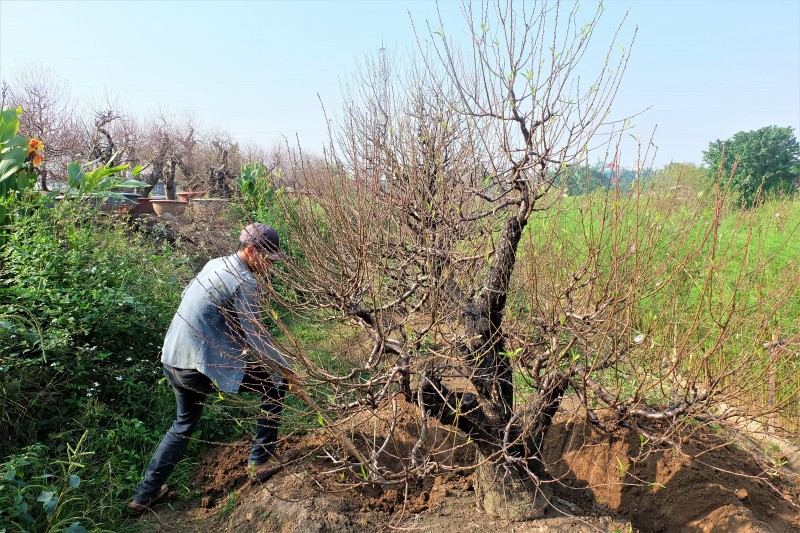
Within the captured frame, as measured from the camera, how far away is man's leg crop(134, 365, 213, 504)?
115 inches

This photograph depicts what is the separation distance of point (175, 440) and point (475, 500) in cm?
176

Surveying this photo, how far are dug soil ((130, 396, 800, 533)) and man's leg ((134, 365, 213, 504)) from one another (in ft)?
0.55

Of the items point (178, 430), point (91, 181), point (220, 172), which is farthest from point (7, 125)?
point (220, 172)

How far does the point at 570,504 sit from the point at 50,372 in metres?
3.40

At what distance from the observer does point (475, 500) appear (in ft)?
9.14

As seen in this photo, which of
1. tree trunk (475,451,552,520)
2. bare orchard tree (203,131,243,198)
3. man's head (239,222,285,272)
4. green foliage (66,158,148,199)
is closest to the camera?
tree trunk (475,451,552,520)

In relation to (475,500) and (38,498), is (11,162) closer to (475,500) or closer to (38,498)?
(38,498)

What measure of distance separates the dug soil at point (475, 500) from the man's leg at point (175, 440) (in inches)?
6.6

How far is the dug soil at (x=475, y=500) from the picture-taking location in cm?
262

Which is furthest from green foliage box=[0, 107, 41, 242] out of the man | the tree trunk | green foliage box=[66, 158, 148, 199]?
the tree trunk

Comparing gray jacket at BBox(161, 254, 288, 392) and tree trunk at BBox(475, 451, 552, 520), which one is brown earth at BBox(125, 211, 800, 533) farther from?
gray jacket at BBox(161, 254, 288, 392)

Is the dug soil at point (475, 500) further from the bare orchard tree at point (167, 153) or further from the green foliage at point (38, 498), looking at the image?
the bare orchard tree at point (167, 153)

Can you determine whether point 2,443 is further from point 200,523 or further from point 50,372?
point 200,523

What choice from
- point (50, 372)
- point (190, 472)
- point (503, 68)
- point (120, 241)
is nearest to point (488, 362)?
point (503, 68)
